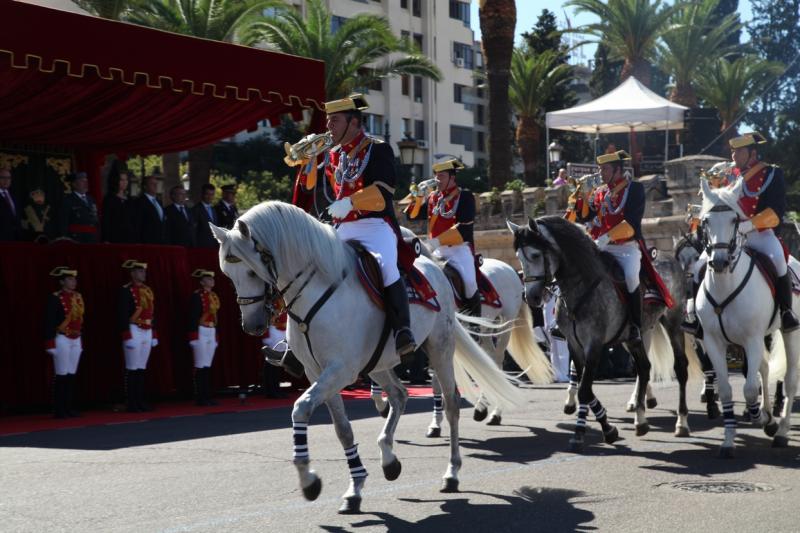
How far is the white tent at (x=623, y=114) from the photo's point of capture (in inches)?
1200

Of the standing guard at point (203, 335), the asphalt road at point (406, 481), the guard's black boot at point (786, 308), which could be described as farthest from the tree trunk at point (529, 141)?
the guard's black boot at point (786, 308)

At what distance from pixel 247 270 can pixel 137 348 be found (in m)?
7.92

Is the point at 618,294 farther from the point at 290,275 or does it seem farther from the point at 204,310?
the point at 204,310

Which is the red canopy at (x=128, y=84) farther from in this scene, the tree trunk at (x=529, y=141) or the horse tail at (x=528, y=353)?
the tree trunk at (x=529, y=141)

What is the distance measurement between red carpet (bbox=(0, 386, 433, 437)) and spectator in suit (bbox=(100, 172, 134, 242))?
2.59 m

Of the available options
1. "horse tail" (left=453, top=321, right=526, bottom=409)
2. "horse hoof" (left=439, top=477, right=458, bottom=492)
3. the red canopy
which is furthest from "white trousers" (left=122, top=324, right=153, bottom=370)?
"horse hoof" (left=439, top=477, right=458, bottom=492)

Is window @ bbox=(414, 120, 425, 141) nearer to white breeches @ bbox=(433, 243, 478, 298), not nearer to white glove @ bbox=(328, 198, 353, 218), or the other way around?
white breeches @ bbox=(433, 243, 478, 298)

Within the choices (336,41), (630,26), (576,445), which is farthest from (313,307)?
(630,26)

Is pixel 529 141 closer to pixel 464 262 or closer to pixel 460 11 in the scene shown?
pixel 460 11

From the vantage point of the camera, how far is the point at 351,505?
7.49m

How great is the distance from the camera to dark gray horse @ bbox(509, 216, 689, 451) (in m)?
10.6

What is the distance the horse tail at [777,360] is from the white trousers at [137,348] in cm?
809

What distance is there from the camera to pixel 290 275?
7492mm

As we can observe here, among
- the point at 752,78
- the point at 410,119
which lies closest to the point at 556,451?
the point at 752,78
